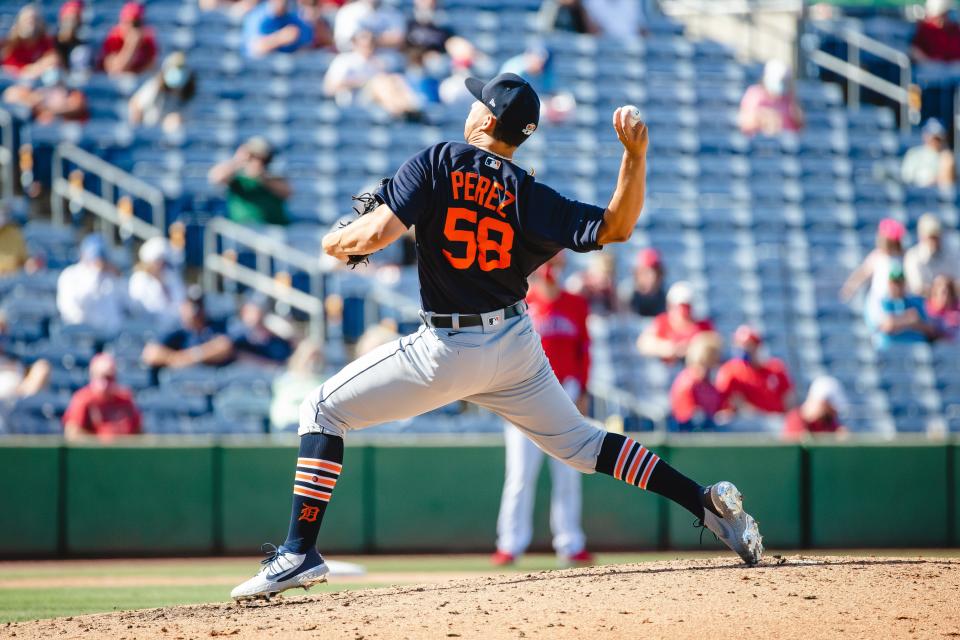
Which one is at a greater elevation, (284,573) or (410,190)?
(410,190)

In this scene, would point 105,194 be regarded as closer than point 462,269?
No

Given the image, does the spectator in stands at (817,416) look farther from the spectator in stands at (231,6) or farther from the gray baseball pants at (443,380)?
the spectator in stands at (231,6)

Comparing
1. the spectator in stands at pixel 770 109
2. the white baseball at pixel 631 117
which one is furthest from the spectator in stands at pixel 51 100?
the white baseball at pixel 631 117

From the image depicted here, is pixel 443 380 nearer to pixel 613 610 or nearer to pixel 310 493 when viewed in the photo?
pixel 310 493

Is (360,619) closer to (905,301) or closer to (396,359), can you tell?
(396,359)

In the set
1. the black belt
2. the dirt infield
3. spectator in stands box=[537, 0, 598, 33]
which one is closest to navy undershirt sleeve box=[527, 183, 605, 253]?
the black belt

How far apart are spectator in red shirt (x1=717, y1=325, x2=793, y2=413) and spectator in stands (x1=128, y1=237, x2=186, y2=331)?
4303mm

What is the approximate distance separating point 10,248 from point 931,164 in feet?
28.7

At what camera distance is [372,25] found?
13398 millimetres

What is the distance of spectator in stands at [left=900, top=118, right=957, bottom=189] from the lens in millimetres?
13758

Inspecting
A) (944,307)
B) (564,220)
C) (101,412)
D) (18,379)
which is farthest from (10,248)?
(944,307)

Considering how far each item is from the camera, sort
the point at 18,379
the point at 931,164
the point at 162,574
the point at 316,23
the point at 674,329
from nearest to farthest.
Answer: the point at 162,574 → the point at 18,379 → the point at 674,329 → the point at 316,23 → the point at 931,164

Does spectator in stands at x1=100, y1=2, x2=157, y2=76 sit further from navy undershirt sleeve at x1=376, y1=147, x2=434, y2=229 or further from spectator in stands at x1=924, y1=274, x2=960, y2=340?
navy undershirt sleeve at x1=376, y1=147, x2=434, y2=229

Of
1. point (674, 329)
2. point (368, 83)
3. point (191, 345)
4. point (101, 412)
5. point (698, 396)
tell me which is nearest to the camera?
point (101, 412)
